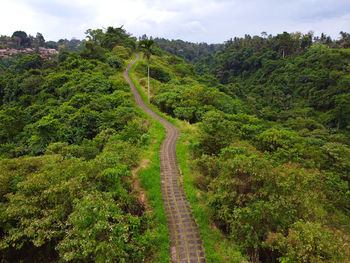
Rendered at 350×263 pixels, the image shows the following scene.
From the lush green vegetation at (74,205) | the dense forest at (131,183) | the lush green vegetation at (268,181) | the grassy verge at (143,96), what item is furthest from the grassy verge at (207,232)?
the grassy verge at (143,96)

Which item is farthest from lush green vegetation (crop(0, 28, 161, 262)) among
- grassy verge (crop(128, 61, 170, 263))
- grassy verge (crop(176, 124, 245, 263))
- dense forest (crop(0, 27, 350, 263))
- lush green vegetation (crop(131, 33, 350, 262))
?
lush green vegetation (crop(131, 33, 350, 262))

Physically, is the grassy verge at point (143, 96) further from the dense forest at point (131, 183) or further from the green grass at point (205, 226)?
the green grass at point (205, 226)

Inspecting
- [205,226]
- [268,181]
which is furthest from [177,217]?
[268,181]

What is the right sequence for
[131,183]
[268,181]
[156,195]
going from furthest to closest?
[131,183] → [156,195] → [268,181]

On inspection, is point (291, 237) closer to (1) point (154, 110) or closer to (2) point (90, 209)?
(2) point (90, 209)

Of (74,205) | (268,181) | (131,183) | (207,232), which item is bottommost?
(207,232)

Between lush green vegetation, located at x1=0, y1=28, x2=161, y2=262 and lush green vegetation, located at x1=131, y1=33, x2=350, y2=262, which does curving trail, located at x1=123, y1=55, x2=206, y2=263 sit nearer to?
lush green vegetation, located at x1=131, y1=33, x2=350, y2=262

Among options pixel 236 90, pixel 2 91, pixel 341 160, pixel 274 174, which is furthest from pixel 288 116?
pixel 2 91

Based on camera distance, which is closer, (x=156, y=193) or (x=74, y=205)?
(x=74, y=205)

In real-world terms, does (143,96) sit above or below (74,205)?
above

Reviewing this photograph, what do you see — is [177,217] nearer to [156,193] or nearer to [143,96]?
[156,193]
